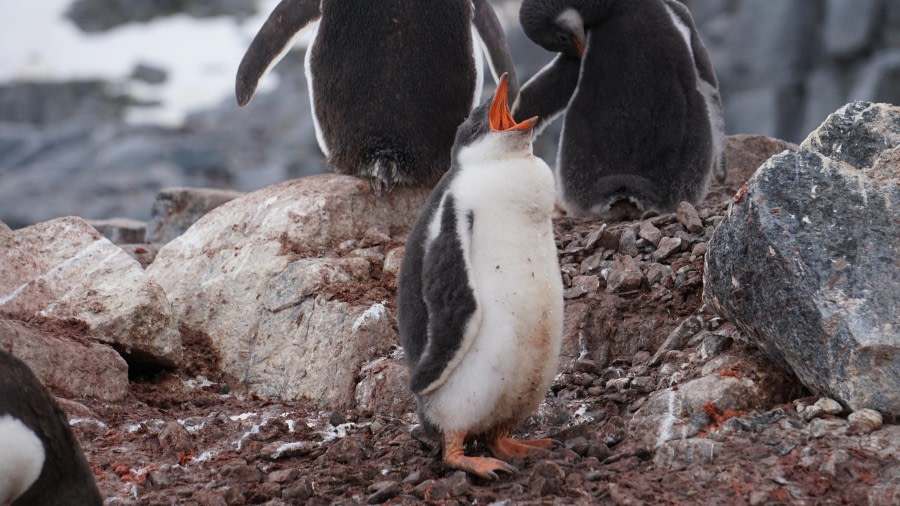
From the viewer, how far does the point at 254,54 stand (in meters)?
4.94

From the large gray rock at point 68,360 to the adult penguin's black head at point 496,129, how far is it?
144cm

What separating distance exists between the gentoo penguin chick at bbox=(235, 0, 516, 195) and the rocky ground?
96 cm

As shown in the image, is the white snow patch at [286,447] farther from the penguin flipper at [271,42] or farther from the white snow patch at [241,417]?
the penguin flipper at [271,42]

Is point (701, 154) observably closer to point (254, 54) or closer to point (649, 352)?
point (649, 352)

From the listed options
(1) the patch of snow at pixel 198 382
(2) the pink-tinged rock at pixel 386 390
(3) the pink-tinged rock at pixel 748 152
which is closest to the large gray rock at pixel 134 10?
(3) the pink-tinged rock at pixel 748 152

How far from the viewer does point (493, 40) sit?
4879 millimetres

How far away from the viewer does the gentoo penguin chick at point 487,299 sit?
268cm

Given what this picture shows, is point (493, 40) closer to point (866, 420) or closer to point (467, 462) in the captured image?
point (467, 462)

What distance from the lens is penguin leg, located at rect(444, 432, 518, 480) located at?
2.60 metres

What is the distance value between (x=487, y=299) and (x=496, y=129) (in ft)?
1.52

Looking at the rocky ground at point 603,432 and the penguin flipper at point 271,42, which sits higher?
the penguin flipper at point 271,42

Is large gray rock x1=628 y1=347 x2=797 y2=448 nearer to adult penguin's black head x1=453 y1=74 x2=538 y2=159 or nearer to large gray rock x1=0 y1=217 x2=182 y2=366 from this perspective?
adult penguin's black head x1=453 y1=74 x2=538 y2=159

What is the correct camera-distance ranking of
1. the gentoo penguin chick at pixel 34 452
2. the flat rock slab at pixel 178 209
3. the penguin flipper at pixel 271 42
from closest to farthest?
the gentoo penguin chick at pixel 34 452 → the penguin flipper at pixel 271 42 → the flat rock slab at pixel 178 209

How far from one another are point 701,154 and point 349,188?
5.18 ft
